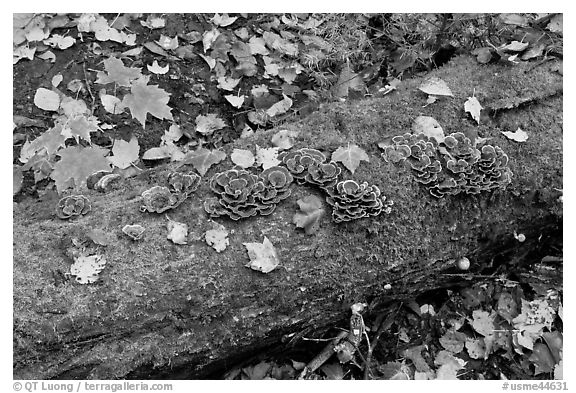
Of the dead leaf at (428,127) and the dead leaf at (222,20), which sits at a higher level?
the dead leaf at (428,127)

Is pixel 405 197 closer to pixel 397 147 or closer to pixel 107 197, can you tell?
pixel 397 147

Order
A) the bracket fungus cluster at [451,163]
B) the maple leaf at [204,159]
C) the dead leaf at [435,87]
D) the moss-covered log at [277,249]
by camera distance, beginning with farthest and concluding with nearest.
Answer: the dead leaf at [435,87], the bracket fungus cluster at [451,163], the maple leaf at [204,159], the moss-covered log at [277,249]

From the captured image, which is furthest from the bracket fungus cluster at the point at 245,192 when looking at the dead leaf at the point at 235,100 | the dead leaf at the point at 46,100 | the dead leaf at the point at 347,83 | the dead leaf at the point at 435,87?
the dead leaf at the point at 46,100

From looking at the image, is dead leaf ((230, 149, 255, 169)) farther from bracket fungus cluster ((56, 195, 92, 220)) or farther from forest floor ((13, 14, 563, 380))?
bracket fungus cluster ((56, 195, 92, 220))

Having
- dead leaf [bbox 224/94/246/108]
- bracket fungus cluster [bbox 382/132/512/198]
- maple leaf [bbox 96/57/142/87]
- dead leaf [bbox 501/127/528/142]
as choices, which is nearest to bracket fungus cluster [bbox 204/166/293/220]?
bracket fungus cluster [bbox 382/132/512/198]

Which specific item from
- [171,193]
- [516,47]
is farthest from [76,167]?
[516,47]

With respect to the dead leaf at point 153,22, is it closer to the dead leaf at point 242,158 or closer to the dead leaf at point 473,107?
the dead leaf at point 242,158
